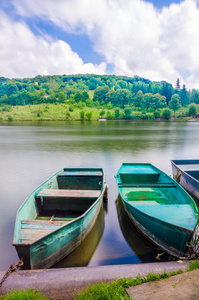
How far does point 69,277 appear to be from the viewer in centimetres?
518

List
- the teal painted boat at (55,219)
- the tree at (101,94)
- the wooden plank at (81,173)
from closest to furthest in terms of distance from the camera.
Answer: the teal painted boat at (55,219) → the wooden plank at (81,173) → the tree at (101,94)

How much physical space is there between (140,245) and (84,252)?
225cm

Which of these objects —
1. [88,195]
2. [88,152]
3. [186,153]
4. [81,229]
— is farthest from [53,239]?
[186,153]

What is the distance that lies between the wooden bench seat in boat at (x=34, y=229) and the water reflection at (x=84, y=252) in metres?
1.23

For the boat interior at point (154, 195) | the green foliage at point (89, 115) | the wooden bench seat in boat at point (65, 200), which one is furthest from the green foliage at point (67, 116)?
the wooden bench seat in boat at point (65, 200)

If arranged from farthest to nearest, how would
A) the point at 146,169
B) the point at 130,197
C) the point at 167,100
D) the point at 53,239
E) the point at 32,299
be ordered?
the point at 167,100, the point at 146,169, the point at 130,197, the point at 53,239, the point at 32,299

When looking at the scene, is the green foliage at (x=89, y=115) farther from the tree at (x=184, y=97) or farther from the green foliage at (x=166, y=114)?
the tree at (x=184, y=97)

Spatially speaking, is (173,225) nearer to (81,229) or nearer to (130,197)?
(81,229)

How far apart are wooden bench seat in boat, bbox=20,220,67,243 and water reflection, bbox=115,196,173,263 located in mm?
3274

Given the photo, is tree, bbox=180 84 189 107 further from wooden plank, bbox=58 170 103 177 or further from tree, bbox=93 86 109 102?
wooden plank, bbox=58 170 103 177

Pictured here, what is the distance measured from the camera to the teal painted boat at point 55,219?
550cm

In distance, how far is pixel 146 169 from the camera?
525 inches

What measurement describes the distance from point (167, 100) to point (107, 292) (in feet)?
549

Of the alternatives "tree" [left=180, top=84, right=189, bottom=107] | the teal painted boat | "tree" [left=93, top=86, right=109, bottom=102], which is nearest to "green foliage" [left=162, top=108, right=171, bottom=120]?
"tree" [left=180, top=84, right=189, bottom=107]
